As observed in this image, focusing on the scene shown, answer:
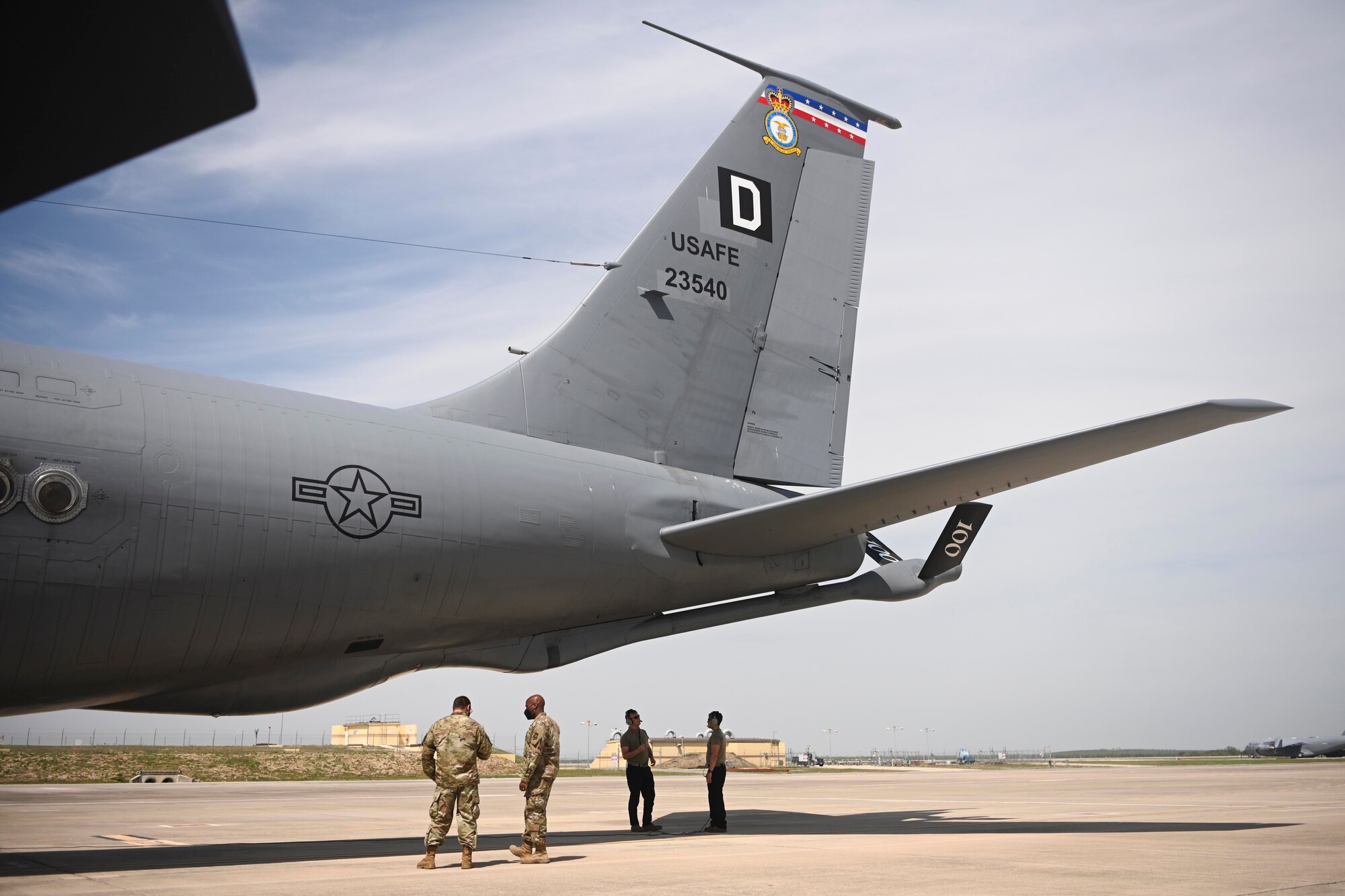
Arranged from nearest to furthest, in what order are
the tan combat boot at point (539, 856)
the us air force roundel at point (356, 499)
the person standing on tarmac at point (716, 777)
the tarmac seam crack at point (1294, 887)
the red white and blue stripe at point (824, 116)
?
the tarmac seam crack at point (1294, 887)
the tan combat boot at point (539, 856)
the us air force roundel at point (356, 499)
the person standing on tarmac at point (716, 777)
the red white and blue stripe at point (824, 116)

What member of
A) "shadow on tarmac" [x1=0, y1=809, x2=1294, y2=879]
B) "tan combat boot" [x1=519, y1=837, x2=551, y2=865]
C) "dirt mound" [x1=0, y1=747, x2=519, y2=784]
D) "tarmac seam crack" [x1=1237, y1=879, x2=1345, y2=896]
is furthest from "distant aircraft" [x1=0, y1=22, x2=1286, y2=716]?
"dirt mound" [x1=0, y1=747, x2=519, y2=784]

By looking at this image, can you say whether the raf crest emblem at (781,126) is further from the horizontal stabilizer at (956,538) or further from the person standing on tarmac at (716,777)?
the person standing on tarmac at (716,777)

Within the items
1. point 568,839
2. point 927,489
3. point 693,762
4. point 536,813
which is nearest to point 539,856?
point 536,813

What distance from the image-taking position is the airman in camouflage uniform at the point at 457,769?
9.73 m

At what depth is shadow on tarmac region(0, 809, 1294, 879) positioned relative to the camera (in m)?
9.97

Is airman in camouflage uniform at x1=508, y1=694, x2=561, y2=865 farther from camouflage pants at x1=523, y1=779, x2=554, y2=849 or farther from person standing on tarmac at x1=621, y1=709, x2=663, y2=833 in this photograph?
person standing on tarmac at x1=621, y1=709, x2=663, y2=833

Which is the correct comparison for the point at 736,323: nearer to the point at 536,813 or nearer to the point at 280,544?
the point at 280,544

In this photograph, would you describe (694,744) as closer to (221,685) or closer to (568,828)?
(568,828)

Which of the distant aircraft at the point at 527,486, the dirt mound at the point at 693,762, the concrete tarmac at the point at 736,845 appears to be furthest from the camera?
the dirt mound at the point at 693,762

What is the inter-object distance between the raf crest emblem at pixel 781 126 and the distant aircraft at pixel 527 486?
3 cm

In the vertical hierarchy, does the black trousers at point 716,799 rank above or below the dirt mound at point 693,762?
above

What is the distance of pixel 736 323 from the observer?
1537 centimetres

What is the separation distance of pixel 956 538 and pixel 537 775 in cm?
665

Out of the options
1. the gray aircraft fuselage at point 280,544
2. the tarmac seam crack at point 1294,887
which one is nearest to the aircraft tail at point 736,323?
the gray aircraft fuselage at point 280,544
